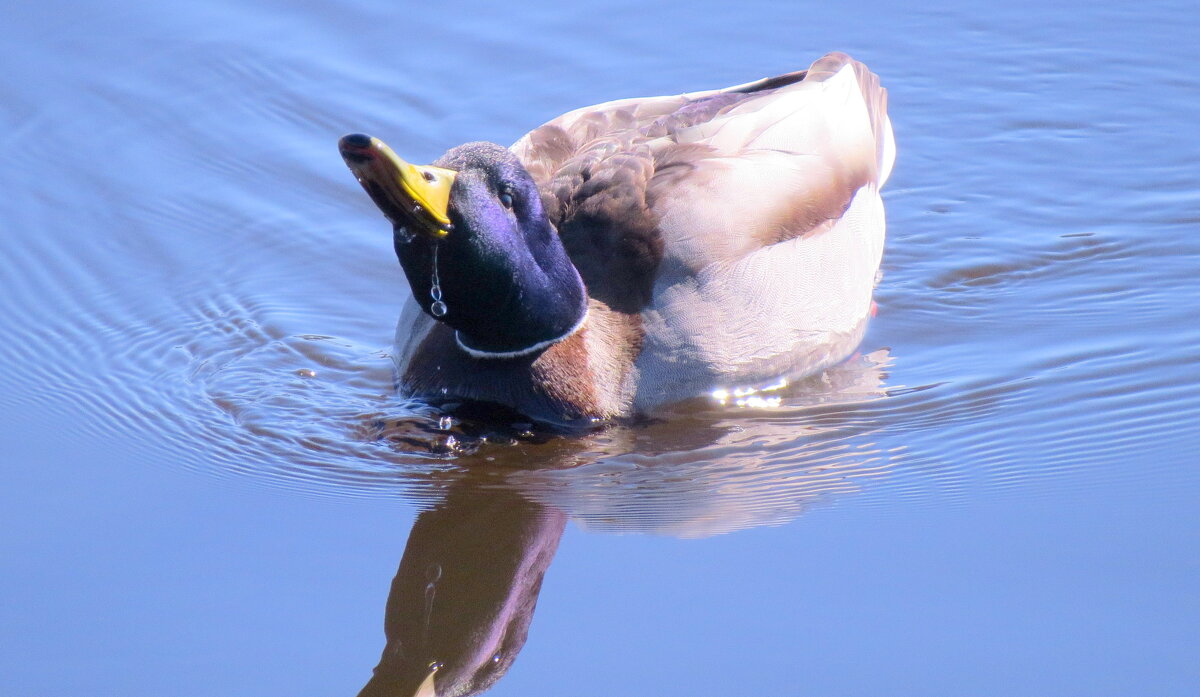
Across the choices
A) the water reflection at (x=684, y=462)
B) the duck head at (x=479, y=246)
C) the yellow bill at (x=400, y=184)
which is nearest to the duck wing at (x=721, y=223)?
the water reflection at (x=684, y=462)

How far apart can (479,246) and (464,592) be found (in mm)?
1336

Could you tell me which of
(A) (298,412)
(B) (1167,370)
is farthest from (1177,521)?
(A) (298,412)

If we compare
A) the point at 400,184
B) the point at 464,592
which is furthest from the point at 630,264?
the point at 464,592

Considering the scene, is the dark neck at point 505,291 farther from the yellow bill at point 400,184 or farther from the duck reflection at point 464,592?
the duck reflection at point 464,592

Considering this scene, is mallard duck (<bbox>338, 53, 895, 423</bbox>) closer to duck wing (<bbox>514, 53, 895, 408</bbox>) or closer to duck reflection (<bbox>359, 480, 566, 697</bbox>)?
duck wing (<bbox>514, 53, 895, 408</bbox>)

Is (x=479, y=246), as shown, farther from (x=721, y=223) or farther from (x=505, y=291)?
(x=721, y=223)

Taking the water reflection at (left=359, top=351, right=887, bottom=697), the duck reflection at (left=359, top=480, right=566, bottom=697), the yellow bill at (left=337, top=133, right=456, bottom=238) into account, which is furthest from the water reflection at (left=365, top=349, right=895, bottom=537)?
the yellow bill at (left=337, top=133, right=456, bottom=238)

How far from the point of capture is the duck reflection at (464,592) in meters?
4.73

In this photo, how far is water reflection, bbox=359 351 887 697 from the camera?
488 centimetres

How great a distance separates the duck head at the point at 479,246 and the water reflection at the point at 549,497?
1.44ft

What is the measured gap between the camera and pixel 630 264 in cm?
646

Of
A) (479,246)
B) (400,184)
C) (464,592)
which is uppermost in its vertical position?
(400,184)

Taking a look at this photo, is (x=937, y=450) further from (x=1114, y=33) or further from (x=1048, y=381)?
(x=1114, y=33)

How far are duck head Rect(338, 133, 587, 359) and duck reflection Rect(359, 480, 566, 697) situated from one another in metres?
0.68
